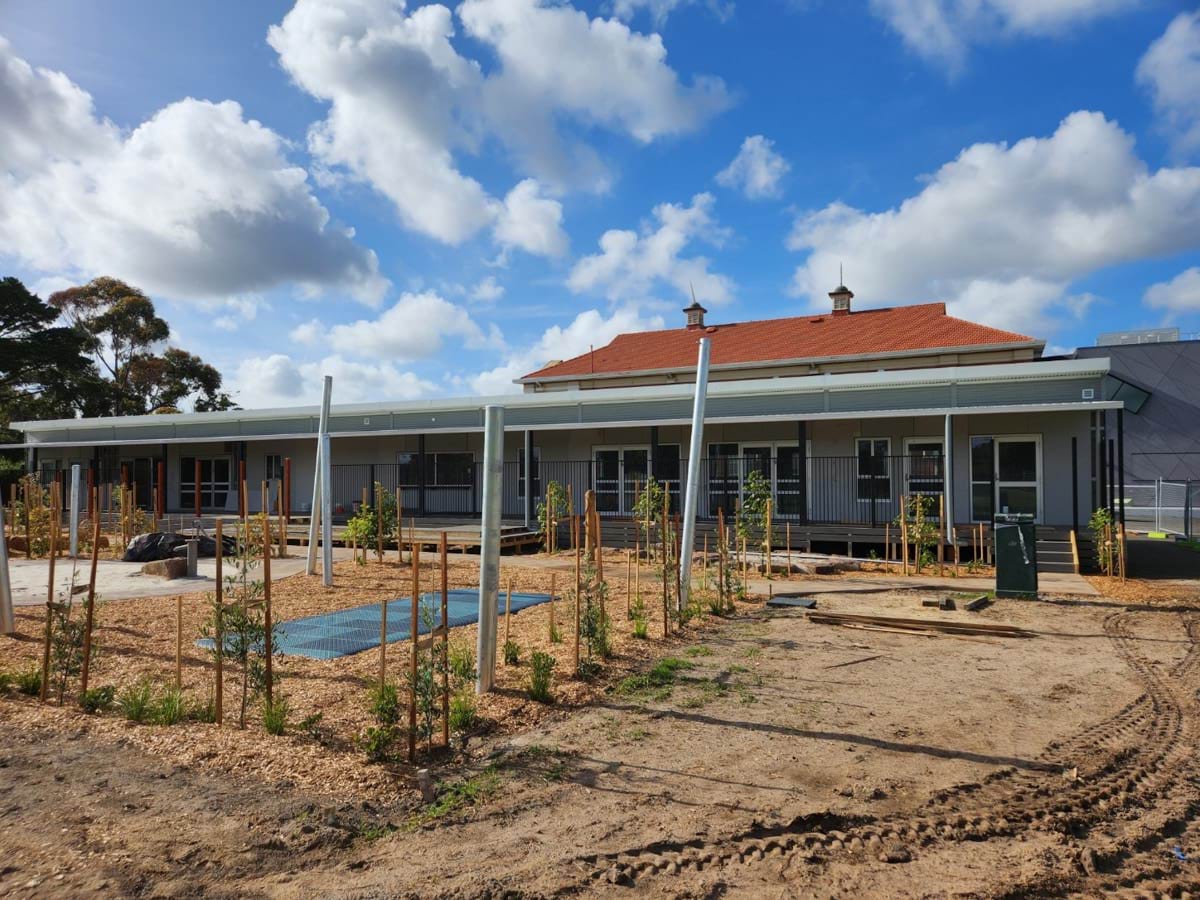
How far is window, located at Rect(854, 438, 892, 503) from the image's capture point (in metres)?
18.1

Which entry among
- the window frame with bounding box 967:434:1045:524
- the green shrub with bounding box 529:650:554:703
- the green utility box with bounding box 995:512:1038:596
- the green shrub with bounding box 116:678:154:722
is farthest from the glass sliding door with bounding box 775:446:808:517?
the green shrub with bounding box 116:678:154:722

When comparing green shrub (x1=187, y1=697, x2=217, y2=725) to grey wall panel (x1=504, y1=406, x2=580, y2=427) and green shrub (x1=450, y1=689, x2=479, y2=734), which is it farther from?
grey wall panel (x1=504, y1=406, x2=580, y2=427)

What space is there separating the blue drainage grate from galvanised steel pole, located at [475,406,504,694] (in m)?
1.24

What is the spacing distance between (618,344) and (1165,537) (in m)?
18.9

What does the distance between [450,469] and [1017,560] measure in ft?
56.7

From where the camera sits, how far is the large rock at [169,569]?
12.8m

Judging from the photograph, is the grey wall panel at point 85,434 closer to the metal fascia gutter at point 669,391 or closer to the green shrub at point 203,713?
the metal fascia gutter at point 669,391

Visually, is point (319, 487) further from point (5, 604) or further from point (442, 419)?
point (442, 419)

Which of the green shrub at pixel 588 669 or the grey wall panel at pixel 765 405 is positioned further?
the grey wall panel at pixel 765 405

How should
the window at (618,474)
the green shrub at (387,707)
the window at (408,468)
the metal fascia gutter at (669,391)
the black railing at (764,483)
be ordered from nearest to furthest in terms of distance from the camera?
the green shrub at (387,707) < the metal fascia gutter at (669,391) < the black railing at (764,483) < the window at (618,474) < the window at (408,468)

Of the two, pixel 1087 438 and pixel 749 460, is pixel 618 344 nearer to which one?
pixel 749 460

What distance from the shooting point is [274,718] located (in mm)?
4840

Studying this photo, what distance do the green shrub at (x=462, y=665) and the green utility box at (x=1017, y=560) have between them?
8.05 metres

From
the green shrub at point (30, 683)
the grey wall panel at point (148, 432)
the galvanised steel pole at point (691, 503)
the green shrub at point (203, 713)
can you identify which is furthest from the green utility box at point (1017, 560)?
the grey wall panel at point (148, 432)
